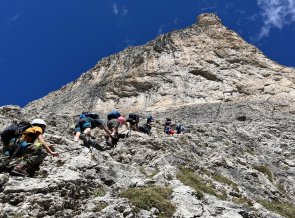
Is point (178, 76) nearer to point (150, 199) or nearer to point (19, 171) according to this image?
point (19, 171)

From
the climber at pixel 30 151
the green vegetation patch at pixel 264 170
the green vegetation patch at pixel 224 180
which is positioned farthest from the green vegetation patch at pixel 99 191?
the green vegetation patch at pixel 264 170

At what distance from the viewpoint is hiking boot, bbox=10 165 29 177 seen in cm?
1252

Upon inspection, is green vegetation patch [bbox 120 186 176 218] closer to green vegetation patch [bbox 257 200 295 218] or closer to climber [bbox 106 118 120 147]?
green vegetation patch [bbox 257 200 295 218]

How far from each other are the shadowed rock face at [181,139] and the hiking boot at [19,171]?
0.28 meters

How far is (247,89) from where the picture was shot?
186 ft

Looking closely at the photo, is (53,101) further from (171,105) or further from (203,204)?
(203,204)

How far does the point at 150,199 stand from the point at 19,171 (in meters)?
3.45

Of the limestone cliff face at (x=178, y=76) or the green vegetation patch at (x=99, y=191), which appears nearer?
the green vegetation patch at (x=99, y=191)

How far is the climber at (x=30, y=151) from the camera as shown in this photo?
13.0m

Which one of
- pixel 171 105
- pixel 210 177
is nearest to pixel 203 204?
pixel 210 177

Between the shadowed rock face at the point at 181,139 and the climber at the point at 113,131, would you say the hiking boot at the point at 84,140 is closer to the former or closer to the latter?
the shadowed rock face at the point at 181,139

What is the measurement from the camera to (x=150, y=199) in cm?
1213

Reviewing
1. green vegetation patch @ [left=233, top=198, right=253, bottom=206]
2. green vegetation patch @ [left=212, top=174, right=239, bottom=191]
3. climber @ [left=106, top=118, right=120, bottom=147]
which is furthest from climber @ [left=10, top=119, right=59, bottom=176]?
green vegetation patch @ [left=212, top=174, right=239, bottom=191]

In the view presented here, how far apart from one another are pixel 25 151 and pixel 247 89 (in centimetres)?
4596
